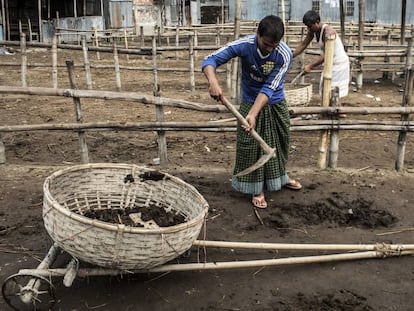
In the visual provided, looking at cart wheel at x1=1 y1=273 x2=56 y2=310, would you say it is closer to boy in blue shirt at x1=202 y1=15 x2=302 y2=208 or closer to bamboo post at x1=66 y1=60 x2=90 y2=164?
boy in blue shirt at x1=202 y1=15 x2=302 y2=208

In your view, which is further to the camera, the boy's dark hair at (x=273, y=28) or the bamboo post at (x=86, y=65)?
the bamboo post at (x=86, y=65)

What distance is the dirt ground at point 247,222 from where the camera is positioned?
284 cm

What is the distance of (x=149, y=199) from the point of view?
338 cm

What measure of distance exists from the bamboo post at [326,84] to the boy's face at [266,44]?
125 cm

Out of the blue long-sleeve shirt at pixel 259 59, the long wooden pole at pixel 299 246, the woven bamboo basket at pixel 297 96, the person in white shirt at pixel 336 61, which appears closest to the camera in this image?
the long wooden pole at pixel 299 246

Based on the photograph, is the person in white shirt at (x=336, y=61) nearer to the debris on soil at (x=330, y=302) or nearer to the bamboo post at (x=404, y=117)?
the bamboo post at (x=404, y=117)

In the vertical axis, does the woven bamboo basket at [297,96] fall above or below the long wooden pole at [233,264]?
above

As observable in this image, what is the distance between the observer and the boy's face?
3.29m

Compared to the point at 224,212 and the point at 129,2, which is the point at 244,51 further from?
the point at 129,2

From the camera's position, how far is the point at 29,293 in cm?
254

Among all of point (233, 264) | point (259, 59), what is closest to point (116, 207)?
point (233, 264)

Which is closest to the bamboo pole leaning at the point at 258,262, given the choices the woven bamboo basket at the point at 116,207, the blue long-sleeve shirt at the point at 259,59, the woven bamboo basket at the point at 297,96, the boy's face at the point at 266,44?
the woven bamboo basket at the point at 116,207

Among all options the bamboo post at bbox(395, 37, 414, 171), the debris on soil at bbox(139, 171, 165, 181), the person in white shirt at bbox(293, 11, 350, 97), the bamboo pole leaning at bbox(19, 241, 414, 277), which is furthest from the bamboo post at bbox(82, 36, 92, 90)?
the bamboo pole leaning at bbox(19, 241, 414, 277)

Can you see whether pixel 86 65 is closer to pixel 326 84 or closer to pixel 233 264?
pixel 326 84
